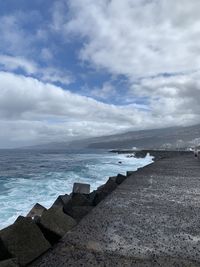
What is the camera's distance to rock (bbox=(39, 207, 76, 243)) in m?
4.86

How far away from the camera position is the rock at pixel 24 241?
4066 mm

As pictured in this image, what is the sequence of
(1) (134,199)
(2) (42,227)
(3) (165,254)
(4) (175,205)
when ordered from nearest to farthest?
1. (3) (165,254)
2. (2) (42,227)
3. (4) (175,205)
4. (1) (134,199)

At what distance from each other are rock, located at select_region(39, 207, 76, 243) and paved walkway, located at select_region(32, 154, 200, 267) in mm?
229

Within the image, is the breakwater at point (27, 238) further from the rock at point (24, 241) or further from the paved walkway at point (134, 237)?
the paved walkway at point (134, 237)

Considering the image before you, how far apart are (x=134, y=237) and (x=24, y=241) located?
5.64 feet

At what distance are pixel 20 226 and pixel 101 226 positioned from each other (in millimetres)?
1515

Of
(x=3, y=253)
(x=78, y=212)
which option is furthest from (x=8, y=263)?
(x=78, y=212)

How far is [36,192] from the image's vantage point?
58.4ft

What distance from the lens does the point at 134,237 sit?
4668 mm

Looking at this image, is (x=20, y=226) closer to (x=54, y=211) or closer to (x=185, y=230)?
(x=54, y=211)

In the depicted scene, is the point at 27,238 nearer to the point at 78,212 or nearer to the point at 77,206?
the point at 78,212

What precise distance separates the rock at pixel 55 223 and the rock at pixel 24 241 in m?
0.50

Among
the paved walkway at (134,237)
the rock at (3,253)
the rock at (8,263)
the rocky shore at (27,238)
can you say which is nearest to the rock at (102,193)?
the paved walkway at (134,237)

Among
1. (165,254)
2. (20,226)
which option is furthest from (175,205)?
(20,226)
